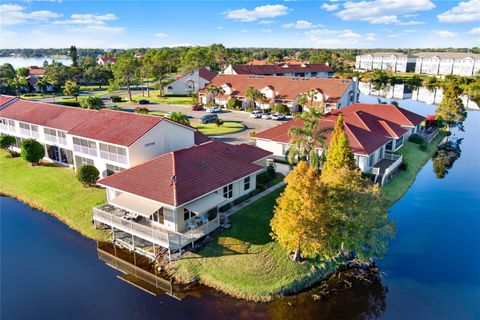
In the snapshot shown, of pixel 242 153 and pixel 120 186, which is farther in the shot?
pixel 242 153

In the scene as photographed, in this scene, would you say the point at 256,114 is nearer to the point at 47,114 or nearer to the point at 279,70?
the point at 47,114

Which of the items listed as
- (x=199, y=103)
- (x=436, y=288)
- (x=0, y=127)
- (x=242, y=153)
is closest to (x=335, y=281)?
(x=436, y=288)

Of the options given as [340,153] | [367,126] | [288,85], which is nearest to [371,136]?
[367,126]

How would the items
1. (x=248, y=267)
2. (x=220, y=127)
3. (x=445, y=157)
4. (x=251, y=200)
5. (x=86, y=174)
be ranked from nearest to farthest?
(x=248, y=267), (x=251, y=200), (x=86, y=174), (x=445, y=157), (x=220, y=127)

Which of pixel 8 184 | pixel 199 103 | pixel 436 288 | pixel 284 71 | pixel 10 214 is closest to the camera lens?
pixel 436 288

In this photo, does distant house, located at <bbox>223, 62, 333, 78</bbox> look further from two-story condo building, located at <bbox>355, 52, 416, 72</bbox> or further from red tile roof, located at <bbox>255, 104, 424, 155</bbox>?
red tile roof, located at <bbox>255, 104, 424, 155</bbox>

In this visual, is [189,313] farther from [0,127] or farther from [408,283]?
[0,127]

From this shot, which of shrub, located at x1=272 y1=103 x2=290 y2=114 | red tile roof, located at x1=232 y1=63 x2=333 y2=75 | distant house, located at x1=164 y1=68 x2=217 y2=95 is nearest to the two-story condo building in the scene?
red tile roof, located at x1=232 y1=63 x2=333 y2=75
